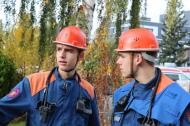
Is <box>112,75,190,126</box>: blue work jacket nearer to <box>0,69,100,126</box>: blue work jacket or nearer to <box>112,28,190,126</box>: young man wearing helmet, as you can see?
<box>112,28,190,126</box>: young man wearing helmet

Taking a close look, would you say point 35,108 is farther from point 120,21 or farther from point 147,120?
point 120,21

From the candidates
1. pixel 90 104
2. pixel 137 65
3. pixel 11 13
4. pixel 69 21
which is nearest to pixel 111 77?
pixel 69 21

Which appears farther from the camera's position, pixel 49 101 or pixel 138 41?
pixel 49 101

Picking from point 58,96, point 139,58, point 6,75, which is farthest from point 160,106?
point 6,75

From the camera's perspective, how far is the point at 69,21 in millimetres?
10180

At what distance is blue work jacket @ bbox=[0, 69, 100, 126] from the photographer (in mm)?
4418

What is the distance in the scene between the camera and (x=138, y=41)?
13.1ft

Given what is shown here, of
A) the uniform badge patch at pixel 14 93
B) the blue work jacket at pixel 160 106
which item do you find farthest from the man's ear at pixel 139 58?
the uniform badge patch at pixel 14 93

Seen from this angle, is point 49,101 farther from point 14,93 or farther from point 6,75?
point 6,75

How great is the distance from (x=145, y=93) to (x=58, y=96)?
3.27ft

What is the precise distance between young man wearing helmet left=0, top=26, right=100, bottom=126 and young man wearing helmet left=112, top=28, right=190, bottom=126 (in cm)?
58

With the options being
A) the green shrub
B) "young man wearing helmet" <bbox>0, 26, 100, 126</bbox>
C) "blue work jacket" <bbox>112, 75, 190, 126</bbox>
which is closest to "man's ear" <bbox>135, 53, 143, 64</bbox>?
"blue work jacket" <bbox>112, 75, 190, 126</bbox>

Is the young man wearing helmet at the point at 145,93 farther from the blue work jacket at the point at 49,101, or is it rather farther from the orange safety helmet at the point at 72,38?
the orange safety helmet at the point at 72,38

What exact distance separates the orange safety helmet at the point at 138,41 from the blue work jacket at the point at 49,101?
2.59 ft
